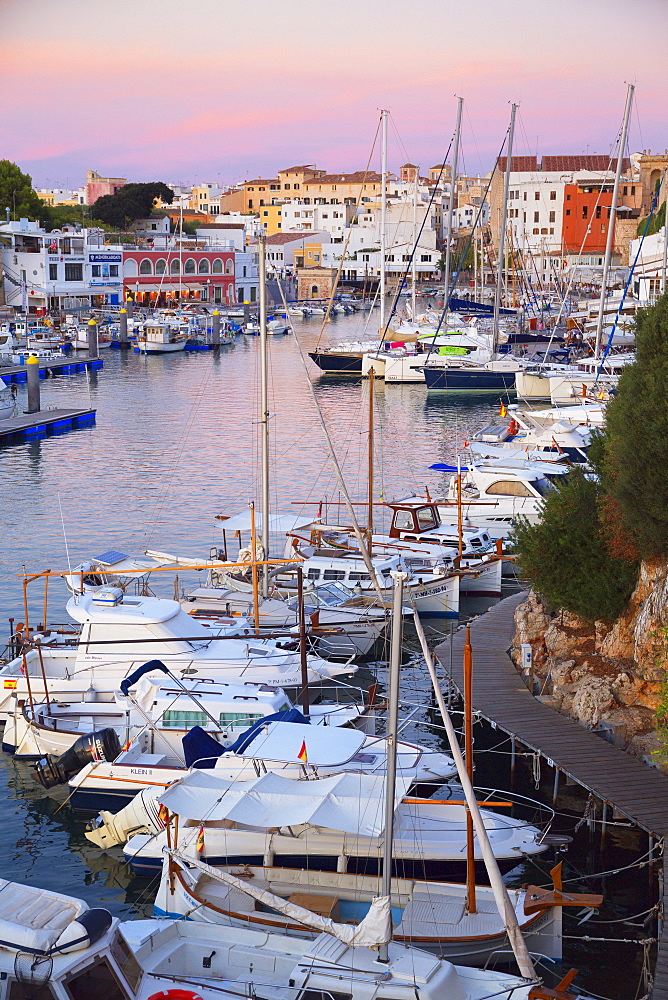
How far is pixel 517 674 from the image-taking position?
66.5ft

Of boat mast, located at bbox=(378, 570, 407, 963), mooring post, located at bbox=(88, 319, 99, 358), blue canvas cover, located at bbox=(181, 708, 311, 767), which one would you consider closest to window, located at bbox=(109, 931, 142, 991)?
boat mast, located at bbox=(378, 570, 407, 963)

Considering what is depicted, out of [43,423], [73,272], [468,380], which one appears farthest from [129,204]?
[43,423]

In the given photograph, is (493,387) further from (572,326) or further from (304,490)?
(304,490)

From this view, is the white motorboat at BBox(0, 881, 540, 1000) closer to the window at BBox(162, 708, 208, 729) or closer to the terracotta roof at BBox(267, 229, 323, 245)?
the window at BBox(162, 708, 208, 729)

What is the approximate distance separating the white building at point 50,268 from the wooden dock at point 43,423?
42184 millimetres

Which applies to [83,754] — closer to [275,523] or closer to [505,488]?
[275,523]

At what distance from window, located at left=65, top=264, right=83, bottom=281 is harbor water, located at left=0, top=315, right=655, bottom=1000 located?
69.7 ft

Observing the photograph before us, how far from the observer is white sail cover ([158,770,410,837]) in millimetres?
13680

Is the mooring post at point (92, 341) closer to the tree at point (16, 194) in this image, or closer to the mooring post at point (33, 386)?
the mooring post at point (33, 386)

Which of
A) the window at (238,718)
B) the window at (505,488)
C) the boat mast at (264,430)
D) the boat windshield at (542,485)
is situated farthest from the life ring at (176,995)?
the window at (505,488)

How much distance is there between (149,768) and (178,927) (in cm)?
484

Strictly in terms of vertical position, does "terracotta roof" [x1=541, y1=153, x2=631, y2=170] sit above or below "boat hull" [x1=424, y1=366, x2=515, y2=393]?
above

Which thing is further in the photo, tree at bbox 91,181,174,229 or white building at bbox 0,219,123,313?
tree at bbox 91,181,174,229

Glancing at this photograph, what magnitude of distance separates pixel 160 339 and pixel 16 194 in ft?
114
